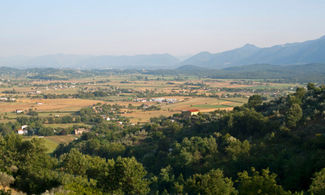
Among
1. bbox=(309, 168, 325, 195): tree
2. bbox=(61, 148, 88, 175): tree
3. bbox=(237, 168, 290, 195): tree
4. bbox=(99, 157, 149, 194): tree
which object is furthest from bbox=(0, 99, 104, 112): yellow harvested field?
bbox=(309, 168, 325, 195): tree

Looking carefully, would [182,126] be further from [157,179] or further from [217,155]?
[157,179]

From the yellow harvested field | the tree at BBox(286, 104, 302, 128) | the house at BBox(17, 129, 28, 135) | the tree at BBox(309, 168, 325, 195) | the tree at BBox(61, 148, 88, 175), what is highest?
the tree at BBox(286, 104, 302, 128)

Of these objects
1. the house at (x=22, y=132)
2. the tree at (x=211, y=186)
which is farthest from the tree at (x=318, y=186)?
the house at (x=22, y=132)

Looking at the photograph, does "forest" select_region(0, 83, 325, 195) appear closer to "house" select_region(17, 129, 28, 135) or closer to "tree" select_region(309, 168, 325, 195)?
"tree" select_region(309, 168, 325, 195)

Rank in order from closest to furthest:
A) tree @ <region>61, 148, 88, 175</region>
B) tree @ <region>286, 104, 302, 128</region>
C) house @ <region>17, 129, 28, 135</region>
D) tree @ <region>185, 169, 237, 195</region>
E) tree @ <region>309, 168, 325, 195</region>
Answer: tree @ <region>309, 168, 325, 195</region> → tree @ <region>185, 169, 237, 195</region> → tree @ <region>61, 148, 88, 175</region> → tree @ <region>286, 104, 302, 128</region> → house @ <region>17, 129, 28, 135</region>

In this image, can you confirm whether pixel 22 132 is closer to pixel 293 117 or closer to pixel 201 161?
pixel 201 161

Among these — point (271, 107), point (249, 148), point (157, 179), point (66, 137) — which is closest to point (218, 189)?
point (157, 179)

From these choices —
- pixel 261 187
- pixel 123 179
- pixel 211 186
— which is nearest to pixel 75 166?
pixel 123 179

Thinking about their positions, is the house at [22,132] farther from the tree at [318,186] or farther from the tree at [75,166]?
the tree at [318,186]
